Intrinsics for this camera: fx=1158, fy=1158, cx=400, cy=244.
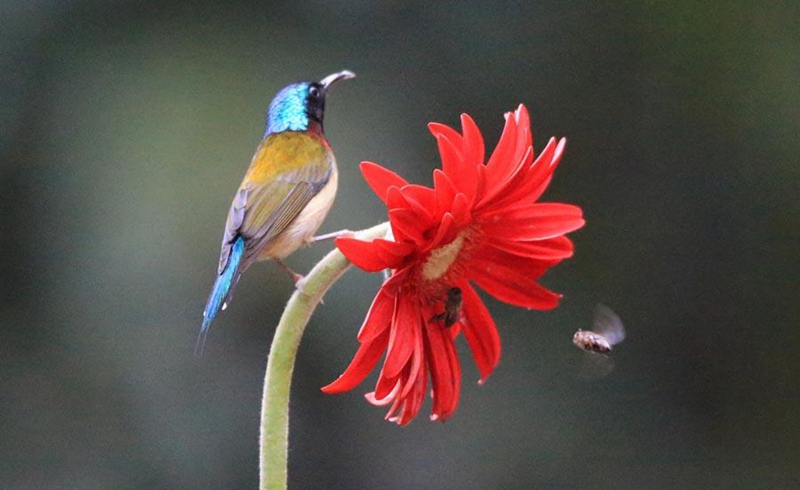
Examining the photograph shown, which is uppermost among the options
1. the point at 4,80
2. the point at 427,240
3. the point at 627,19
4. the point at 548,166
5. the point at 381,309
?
the point at 627,19

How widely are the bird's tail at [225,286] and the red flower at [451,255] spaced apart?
0.31 meters

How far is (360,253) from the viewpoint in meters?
1.43

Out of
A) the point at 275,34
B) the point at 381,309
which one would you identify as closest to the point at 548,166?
the point at 381,309

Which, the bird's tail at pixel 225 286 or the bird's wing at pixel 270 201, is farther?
the bird's wing at pixel 270 201

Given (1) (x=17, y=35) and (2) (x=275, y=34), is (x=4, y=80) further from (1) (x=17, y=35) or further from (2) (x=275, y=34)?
(2) (x=275, y=34)

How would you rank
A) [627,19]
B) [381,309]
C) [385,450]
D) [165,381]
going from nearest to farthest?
[381,309] < [165,381] < [385,450] < [627,19]

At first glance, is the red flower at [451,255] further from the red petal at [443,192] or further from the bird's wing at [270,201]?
the bird's wing at [270,201]

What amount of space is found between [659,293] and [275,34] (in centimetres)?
181

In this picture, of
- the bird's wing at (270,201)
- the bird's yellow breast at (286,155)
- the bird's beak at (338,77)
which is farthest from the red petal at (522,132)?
the bird's yellow breast at (286,155)

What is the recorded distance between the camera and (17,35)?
4238mm

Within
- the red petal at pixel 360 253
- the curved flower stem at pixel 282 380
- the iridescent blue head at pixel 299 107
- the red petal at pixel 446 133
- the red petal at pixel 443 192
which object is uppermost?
the iridescent blue head at pixel 299 107

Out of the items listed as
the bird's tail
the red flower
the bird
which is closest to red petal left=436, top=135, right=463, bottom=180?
the red flower

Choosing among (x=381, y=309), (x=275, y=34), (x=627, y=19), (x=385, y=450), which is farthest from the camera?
(x=627, y=19)

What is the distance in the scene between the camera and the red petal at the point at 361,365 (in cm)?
144
